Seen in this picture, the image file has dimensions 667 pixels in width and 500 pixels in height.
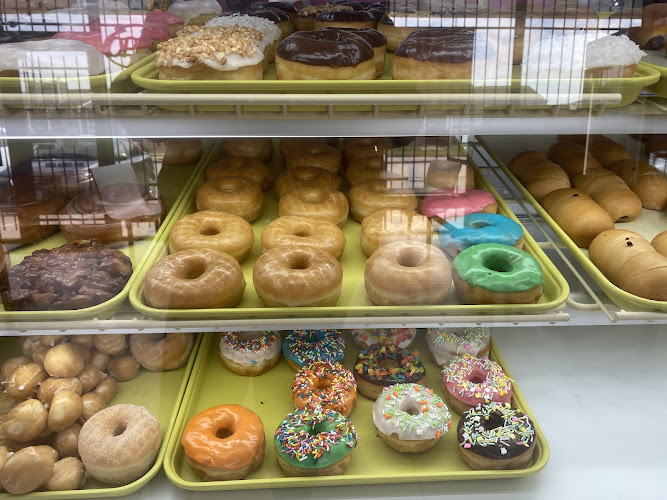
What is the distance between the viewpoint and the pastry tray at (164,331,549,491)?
64.9 inches

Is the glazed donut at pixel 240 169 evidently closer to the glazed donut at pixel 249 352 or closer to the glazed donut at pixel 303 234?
the glazed donut at pixel 303 234

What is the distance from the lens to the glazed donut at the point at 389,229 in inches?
73.0

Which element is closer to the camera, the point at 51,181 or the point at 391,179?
the point at 51,181

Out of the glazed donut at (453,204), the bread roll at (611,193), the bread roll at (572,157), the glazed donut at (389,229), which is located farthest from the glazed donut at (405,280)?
the bread roll at (572,157)

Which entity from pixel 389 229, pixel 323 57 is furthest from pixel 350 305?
pixel 323 57

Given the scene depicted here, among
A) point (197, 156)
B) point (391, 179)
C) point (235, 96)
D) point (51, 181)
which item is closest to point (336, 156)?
point (391, 179)

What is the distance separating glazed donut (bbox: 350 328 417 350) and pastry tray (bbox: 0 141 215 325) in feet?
2.55

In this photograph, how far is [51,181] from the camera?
6.11 feet

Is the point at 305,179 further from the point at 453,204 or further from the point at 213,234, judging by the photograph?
the point at 453,204

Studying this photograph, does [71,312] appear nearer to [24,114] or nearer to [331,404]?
[24,114]

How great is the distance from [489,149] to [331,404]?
1139mm

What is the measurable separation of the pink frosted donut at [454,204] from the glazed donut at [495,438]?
617 millimetres

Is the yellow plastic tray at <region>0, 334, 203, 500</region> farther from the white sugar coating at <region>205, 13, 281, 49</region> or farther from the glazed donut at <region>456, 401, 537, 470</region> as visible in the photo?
the white sugar coating at <region>205, 13, 281, 49</region>

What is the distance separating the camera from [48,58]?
1.41 metres
